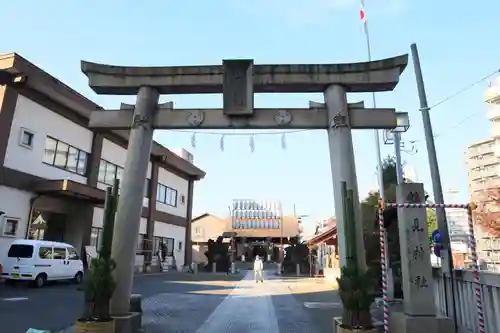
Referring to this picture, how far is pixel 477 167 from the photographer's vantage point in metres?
59.9

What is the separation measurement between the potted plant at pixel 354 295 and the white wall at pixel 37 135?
16340 mm

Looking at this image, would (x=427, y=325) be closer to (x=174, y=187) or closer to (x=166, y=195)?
(x=166, y=195)

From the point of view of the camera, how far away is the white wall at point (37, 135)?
18.1m

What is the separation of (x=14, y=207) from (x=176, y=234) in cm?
1962

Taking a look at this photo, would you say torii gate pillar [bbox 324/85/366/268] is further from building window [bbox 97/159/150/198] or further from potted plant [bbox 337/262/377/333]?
building window [bbox 97/159/150/198]

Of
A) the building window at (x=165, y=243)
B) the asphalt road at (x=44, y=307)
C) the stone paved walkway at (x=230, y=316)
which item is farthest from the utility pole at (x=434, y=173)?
the building window at (x=165, y=243)

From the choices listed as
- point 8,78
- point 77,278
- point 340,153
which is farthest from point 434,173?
point 8,78

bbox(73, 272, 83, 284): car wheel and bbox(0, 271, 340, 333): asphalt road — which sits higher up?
bbox(73, 272, 83, 284): car wheel

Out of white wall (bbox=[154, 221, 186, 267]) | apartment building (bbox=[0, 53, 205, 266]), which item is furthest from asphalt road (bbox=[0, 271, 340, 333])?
white wall (bbox=[154, 221, 186, 267])

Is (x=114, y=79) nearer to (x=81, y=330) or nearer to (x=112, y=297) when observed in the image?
(x=112, y=297)

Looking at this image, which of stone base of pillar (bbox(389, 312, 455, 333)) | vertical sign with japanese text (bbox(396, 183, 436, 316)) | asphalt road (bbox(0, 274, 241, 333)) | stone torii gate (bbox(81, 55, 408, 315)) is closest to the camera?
stone base of pillar (bbox(389, 312, 455, 333))

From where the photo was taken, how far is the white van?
1588 centimetres

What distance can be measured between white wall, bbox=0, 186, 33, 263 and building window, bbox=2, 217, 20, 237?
0.45 feet

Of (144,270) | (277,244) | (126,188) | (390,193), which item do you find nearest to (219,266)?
(144,270)
